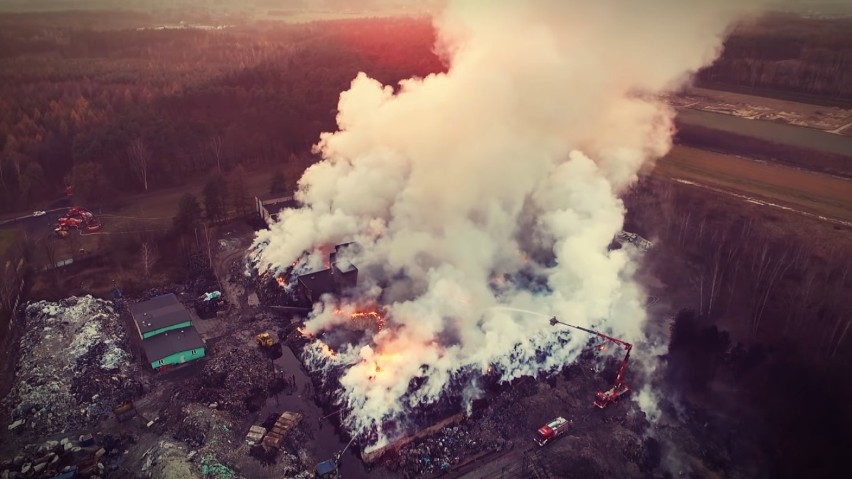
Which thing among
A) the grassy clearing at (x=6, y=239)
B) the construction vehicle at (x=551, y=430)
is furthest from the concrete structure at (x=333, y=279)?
the grassy clearing at (x=6, y=239)

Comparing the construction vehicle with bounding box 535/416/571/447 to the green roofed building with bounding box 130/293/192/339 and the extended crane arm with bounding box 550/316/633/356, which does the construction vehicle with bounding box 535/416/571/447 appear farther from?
the green roofed building with bounding box 130/293/192/339

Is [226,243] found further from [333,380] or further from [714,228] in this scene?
[714,228]

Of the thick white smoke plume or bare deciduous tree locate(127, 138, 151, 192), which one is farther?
bare deciduous tree locate(127, 138, 151, 192)

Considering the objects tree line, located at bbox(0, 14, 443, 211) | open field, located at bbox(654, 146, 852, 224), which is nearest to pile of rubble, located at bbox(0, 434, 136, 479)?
tree line, located at bbox(0, 14, 443, 211)

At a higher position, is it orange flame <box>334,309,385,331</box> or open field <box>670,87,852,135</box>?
open field <box>670,87,852,135</box>

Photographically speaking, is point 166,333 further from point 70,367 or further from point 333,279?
point 333,279

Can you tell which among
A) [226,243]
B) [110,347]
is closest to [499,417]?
[110,347]

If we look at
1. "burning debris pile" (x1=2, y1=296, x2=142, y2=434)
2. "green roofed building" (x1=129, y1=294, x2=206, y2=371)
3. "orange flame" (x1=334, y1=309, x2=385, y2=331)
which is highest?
"orange flame" (x1=334, y1=309, x2=385, y2=331)
